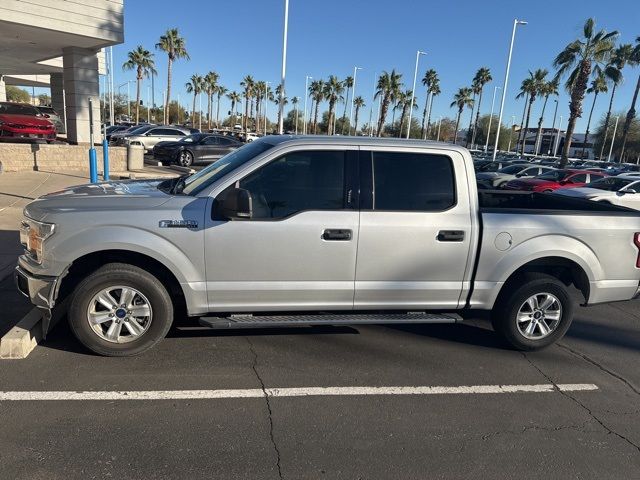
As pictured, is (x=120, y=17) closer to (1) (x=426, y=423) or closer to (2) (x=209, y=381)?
(2) (x=209, y=381)

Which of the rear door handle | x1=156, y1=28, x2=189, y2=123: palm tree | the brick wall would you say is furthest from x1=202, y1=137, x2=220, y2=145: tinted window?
x1=156, y1=28, x2=189, y2=123: palm tree

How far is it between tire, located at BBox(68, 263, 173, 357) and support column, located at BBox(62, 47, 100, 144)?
13871 millimetres

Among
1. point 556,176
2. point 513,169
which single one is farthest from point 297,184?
point 513,169

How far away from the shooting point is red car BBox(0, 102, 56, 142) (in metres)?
15.8

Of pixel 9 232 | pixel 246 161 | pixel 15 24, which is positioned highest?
pixel 15 24

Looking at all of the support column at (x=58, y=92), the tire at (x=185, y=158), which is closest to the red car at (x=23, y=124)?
the tire at (x=185, y=158)

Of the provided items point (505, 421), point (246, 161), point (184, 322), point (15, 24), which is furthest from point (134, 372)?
point (15, 24)

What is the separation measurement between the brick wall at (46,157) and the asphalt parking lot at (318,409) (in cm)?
1209

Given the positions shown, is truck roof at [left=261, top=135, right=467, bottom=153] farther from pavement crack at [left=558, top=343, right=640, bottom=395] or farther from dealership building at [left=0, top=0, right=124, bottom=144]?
dealership building at [left=0, top=0, right=124, bottom=144]

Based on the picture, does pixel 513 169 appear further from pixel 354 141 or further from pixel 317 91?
pixel 317 91

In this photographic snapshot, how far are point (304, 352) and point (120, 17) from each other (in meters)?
13.7

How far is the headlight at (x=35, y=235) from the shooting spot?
12.7 feet

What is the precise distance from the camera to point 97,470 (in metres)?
2.80

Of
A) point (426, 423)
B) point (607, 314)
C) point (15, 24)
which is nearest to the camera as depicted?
point (426, 423)
